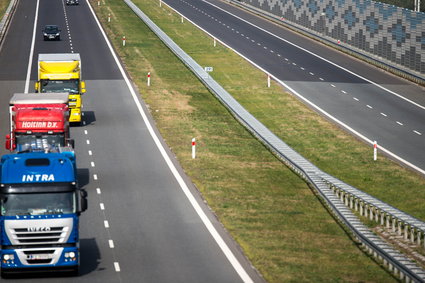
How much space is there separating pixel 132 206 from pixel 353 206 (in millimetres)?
10201

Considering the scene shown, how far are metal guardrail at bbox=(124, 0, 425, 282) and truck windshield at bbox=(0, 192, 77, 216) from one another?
34.2ft

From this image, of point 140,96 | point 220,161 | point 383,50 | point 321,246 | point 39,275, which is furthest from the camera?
point 383,50

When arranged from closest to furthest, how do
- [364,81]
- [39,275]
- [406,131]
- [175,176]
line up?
[39,275] < [175,176] < [406,131] < [364,81]

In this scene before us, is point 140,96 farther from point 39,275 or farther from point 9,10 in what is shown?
point 9,10

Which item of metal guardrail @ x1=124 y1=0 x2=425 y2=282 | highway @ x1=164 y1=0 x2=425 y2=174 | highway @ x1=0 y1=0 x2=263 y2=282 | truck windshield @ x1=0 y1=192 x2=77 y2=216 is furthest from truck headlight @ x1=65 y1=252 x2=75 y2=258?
highway @ x1=164 y1=0 x2=425 y2=174

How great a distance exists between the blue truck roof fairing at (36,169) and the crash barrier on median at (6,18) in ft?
229

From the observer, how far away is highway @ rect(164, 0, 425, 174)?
61781 millimetres

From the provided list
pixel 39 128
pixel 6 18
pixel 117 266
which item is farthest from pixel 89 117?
pixel 6 18

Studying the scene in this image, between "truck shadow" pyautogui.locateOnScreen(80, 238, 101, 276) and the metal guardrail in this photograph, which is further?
the metal guardrail

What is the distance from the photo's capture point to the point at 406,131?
206ft

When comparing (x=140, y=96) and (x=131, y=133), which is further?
(x=140, y=96)

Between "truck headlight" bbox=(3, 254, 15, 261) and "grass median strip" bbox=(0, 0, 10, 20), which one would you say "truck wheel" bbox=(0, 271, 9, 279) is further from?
"grass median strip" bbox=(0, 0, 10, 20)

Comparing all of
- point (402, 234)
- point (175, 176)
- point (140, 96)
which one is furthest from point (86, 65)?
point (402, 234)

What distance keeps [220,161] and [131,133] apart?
8.20 meters
